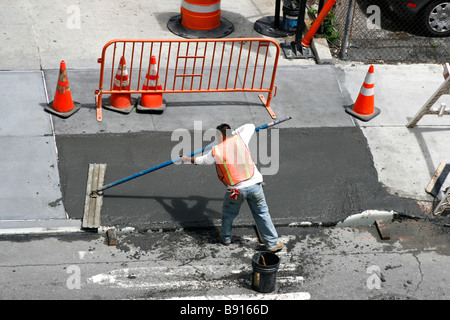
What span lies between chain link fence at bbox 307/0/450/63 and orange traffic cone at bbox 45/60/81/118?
4855 millimetres

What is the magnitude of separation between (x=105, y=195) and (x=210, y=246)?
4.99ft

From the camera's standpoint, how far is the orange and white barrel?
11.8 meters

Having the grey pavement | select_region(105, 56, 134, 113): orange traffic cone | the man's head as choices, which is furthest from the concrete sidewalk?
the man's head

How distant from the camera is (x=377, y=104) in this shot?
10375 mm

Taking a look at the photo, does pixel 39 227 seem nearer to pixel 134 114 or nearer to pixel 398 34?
pixel 134 114

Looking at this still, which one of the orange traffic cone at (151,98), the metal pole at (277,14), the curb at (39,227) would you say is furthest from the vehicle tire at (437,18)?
the curb at (39,227)

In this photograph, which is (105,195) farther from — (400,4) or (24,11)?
(400,4)

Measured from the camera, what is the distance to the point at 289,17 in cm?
1205

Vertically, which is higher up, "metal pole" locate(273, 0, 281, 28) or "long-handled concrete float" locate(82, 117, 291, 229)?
"metal pole" locate(273, 0, 281, 28)

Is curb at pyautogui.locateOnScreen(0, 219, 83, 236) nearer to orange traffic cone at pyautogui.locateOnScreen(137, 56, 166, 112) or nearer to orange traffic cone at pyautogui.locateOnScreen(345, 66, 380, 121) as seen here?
orange traffic cone at pyautogui.locateOnScreen(137, 56, 166, 112)

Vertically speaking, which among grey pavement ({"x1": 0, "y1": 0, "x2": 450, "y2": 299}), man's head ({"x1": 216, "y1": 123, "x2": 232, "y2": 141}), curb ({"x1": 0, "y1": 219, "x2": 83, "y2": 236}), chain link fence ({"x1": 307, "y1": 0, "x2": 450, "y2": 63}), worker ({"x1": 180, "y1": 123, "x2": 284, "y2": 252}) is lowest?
curb ({"x1": 0, "y1": 219, "x2": 83, "y2": 236})

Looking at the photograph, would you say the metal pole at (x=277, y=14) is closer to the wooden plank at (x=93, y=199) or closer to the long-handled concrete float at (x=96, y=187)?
the long-handled concrete float at (x=96, y=187)

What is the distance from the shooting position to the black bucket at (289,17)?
1196 cm
